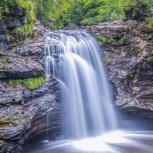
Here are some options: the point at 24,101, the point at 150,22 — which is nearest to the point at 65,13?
the point at 150,22

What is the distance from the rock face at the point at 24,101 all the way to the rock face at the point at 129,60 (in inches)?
153

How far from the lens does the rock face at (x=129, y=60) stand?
42.6 ft

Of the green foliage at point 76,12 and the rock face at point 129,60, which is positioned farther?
the rock face at point 129,60

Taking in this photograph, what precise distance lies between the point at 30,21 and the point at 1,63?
288cm

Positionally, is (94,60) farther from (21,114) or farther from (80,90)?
(21,114)

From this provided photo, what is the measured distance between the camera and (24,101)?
30.8 ft

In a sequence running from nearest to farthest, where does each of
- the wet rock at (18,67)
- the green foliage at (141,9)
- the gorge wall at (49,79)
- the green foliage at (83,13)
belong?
the gorge wall at (49,79), the wet rock at (18,67), the green foliage at (141,9), the green foliage at (83,13)

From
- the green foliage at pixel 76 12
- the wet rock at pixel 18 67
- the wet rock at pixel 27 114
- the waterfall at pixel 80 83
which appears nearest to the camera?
the wet rock at pixel 27 114

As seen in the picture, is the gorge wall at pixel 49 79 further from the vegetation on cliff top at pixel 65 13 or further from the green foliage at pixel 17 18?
the vegetation on cliff top at pixel 65 13

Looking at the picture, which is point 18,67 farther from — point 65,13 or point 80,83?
point 65,13

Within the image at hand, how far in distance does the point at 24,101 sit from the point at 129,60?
6393 mm

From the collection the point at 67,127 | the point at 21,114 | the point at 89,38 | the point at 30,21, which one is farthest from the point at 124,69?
the point at 21,114

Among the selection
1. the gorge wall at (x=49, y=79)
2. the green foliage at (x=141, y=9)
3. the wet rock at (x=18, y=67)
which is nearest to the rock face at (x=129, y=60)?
the gorge wall at (x=49, y=79)

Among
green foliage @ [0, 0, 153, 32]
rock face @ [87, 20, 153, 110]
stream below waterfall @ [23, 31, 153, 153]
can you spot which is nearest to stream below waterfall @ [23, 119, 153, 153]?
stream below waterfall @ [23, 31, 153, 153]
